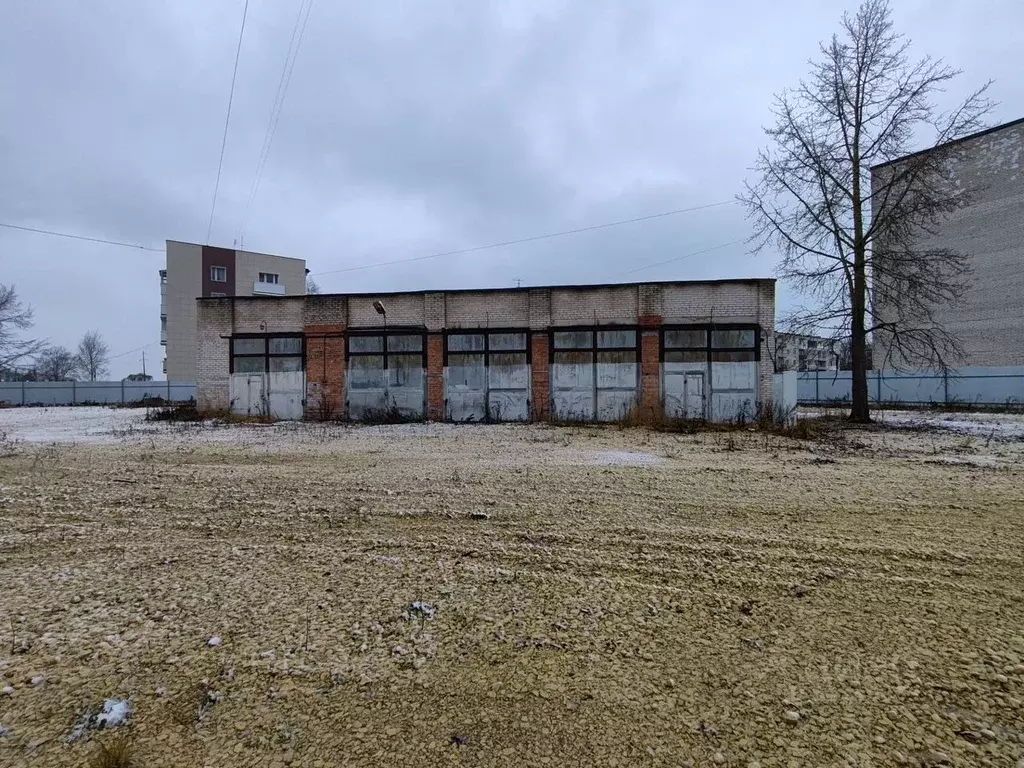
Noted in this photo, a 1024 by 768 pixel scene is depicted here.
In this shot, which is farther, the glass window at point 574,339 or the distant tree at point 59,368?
the distant tree at point 59,368

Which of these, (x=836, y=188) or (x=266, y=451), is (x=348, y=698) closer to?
(x=266, y=451)

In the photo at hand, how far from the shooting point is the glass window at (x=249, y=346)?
1848cm

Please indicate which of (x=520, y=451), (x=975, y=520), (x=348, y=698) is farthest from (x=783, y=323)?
(x=348, y=698)

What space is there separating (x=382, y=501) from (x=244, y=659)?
3.07 metres

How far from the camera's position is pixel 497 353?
17516mm

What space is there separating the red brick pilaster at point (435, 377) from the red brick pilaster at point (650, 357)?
661 centimetres

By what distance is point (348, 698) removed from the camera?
215 centimetres

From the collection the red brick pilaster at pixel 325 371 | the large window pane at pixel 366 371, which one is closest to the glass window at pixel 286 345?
the red brick pilaster at pixel 325 371

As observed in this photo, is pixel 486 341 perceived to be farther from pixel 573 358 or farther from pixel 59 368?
pixel 59 368

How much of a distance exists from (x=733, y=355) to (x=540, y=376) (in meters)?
6.09

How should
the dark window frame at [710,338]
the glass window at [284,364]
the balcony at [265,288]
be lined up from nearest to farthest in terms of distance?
the dark window frame at [710,338] → the glass window at [284,364] → the balcony at [265,288]

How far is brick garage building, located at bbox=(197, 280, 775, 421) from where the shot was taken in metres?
16.4

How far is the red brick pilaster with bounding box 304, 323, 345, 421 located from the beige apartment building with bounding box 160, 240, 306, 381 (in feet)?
113

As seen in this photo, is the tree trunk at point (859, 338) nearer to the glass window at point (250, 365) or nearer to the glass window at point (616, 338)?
the glass window at point (616, 338)
